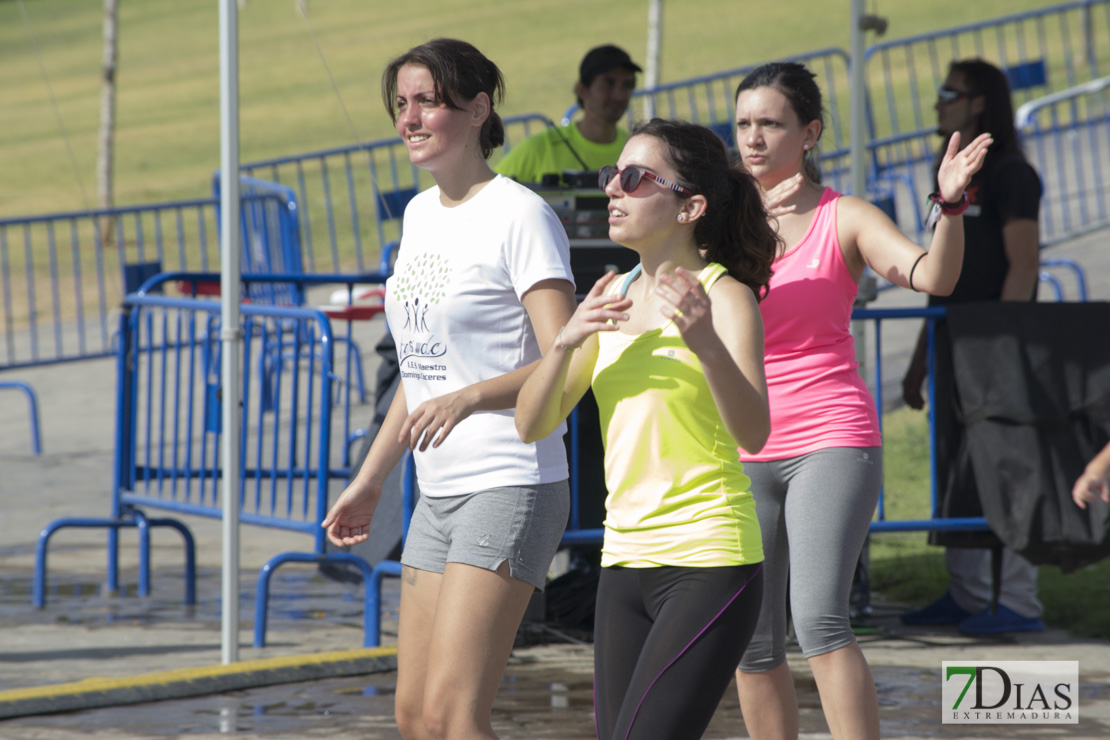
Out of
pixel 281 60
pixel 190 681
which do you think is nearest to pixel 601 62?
pixel 190 681

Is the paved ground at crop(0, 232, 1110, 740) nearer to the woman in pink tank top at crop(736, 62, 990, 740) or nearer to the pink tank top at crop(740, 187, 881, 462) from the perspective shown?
the woman in pink tank top at crop(736, 62, 990, 740)

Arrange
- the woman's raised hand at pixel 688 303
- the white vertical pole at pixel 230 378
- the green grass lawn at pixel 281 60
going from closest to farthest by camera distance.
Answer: the woman's raised hand at pixel 688 303, the white vertical pole at pixel 230 378, the green grass lawn at pixel 281 60

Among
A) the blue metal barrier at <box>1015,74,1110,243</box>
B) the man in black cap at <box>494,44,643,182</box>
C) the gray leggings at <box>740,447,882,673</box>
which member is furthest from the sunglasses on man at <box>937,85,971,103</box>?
the blue metal barrier at <box>1015,74,1110,243</box>

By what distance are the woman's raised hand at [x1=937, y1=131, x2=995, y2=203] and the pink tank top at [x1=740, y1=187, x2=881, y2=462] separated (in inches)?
12.4

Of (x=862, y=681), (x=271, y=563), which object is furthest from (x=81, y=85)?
(x=862, y=681)

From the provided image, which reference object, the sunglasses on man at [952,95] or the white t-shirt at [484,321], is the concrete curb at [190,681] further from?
the sunglasses on man at [952,95]

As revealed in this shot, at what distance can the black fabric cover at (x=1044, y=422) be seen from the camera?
5.52 metres

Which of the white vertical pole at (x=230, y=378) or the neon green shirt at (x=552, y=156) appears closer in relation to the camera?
the white vertical pole at (x=230, y=378)

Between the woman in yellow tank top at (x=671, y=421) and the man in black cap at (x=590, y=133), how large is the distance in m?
3.89

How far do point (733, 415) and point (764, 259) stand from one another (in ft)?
1.47

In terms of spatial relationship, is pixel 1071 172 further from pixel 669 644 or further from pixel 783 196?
pixel 669 644

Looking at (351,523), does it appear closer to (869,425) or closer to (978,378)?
(869,425)

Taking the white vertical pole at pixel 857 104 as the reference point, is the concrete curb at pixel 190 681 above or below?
below

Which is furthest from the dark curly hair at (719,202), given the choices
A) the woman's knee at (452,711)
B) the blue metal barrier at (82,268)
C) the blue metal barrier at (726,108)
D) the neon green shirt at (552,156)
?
the blue metal barrier at (82,268)
